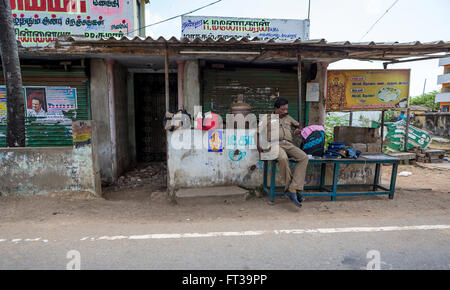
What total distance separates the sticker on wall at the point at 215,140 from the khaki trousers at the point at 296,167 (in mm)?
1235

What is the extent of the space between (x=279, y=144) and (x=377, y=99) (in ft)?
11.9

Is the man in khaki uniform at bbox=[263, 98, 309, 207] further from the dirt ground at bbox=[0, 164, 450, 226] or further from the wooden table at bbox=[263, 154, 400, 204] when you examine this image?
the dirt ground at bbox=[0, 164, 450, 226]

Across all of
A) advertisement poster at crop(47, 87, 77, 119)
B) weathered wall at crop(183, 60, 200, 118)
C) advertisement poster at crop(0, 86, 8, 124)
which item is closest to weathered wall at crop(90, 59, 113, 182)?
advertisement poster at crop(47, 87, 77, 119)

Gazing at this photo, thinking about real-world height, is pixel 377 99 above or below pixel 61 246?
above

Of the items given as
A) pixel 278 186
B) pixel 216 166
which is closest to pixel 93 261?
pixel 216 166

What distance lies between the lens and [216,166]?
5.74 metres

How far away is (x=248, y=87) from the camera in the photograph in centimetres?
751

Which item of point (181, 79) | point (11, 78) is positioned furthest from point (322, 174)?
point (11, 78)

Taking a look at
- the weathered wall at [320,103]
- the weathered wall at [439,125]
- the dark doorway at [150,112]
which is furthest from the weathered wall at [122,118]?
the weathered wall at [439,125]

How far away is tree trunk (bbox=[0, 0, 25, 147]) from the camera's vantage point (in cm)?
511

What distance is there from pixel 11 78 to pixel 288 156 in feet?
17.3

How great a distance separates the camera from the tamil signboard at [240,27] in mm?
8977

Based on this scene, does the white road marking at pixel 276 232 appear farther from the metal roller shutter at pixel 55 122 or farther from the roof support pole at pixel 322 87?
the metal roller shutter at pixel 55 122

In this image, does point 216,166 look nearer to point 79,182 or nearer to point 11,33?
point 79,182
